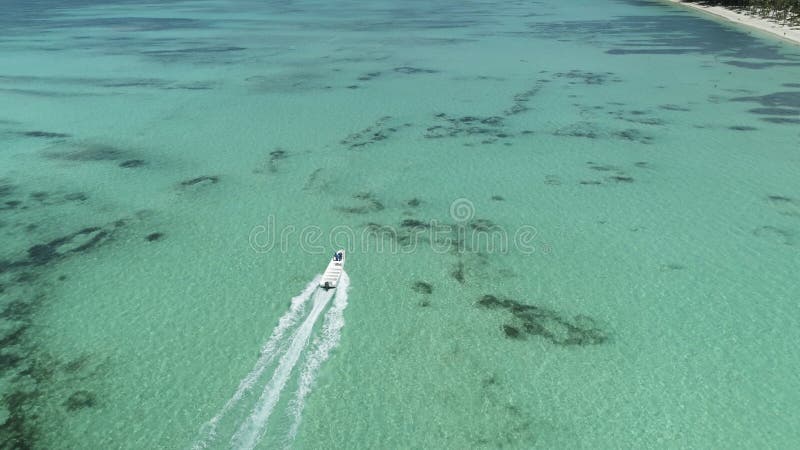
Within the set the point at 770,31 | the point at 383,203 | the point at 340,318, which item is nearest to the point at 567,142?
the point at 383,203

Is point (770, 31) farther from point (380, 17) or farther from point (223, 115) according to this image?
point (223, 115)

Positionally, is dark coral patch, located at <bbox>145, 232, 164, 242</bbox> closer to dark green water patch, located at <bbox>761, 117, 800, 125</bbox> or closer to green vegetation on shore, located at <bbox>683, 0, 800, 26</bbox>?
dark green water patch, located at <bbox>761, 117, 800, 125</bbox>

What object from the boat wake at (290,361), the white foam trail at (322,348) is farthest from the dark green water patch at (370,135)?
the boat wake at (290,361)

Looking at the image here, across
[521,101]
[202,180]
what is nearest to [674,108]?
[521,101]

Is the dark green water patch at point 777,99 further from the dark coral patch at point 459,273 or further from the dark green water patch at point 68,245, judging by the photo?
the dark green water patch at point 68,245

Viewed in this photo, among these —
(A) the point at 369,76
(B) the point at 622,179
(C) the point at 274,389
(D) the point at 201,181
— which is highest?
(A) the point at 369,76

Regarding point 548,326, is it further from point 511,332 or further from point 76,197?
point 76,197
